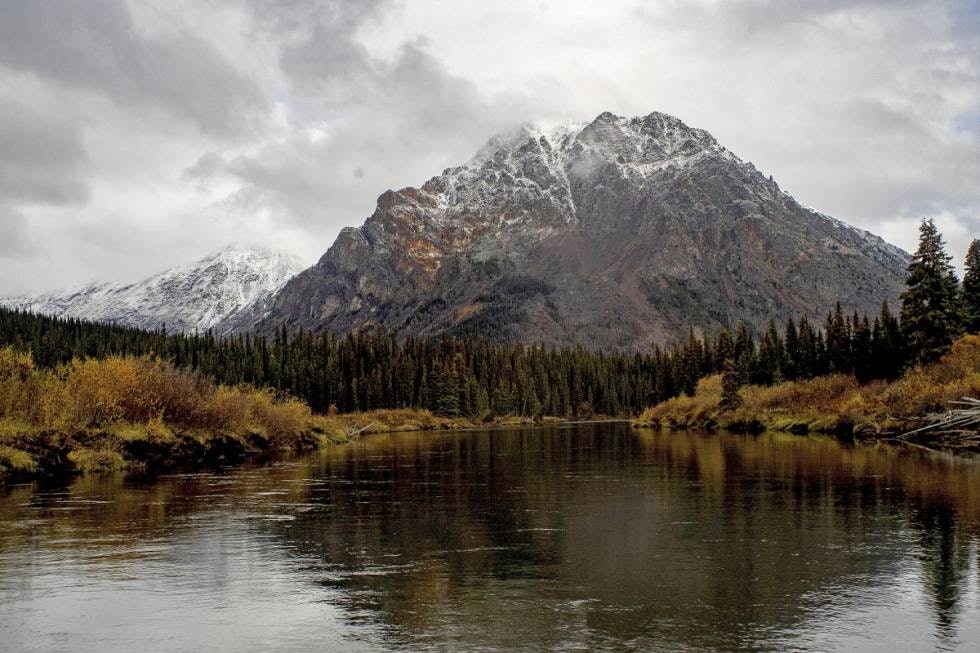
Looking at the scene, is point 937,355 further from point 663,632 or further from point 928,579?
point 663,632

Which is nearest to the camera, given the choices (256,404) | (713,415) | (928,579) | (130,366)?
(928,579)

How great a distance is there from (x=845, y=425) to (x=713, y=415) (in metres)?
32.6

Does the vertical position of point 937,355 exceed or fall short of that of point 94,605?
it exceeds it

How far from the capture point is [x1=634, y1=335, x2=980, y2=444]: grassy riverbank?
5700cm

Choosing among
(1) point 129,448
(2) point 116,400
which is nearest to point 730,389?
(1) point 129,448

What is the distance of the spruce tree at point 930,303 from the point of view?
65812mm

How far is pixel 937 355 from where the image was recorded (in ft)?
215

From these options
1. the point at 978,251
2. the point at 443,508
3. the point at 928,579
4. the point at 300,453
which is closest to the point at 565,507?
the point at 443,508

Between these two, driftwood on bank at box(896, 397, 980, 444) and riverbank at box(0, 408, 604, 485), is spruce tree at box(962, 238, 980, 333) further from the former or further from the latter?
riverbank at box(0, 408, 604, 485)

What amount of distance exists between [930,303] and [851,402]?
1031 cm

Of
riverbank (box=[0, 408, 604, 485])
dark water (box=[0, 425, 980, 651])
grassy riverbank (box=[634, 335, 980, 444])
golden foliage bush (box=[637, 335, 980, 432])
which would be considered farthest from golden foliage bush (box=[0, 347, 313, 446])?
golden foliage bush (box=[637, 335, 980, 432])

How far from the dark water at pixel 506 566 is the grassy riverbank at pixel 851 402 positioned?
23895 mm

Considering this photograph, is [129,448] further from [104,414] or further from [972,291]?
[972,291]

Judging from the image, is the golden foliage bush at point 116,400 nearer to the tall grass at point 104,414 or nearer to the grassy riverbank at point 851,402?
the tall grass at point 104,414
